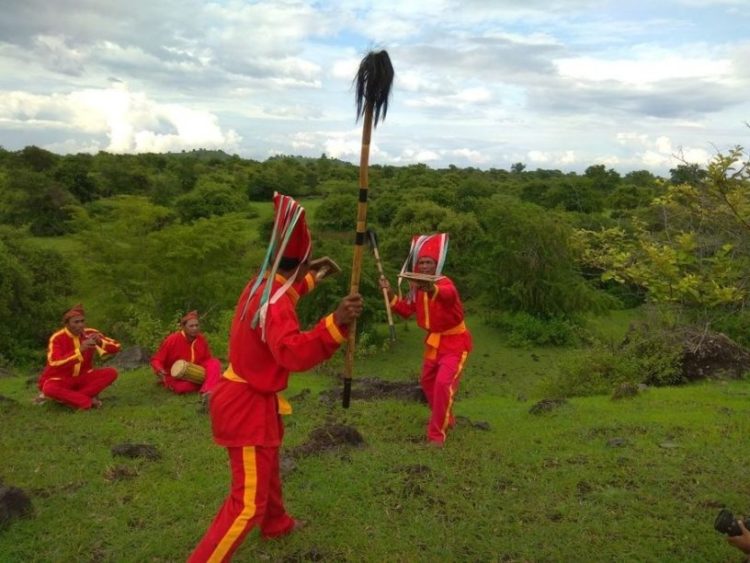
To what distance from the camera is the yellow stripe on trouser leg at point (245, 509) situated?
3.94 meters

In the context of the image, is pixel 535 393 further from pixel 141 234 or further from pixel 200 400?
pixel 141 234

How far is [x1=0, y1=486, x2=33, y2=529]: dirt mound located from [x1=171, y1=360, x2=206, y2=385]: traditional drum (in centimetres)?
443

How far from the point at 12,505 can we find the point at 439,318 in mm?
4512

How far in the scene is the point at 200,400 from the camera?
9.68 meters

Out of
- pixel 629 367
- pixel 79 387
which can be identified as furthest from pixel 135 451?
pixel 629 367

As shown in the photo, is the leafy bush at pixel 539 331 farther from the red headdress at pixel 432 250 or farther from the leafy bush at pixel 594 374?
the red headdress at pixel 432 250

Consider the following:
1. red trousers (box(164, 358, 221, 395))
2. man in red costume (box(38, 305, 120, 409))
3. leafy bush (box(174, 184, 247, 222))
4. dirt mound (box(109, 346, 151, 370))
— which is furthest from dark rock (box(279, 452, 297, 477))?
leafy bush (box(174, 184, 247, 222))

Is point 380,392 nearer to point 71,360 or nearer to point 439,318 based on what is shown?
point 439,318

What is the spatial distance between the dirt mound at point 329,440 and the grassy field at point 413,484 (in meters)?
0.13

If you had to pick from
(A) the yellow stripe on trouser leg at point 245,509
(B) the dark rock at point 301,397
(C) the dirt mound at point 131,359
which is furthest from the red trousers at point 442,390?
(C) the dirt mound at point 131,359

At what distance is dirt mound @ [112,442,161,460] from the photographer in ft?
22.4

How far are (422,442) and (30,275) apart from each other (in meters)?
23.4

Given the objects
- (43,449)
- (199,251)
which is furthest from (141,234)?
(43,449)

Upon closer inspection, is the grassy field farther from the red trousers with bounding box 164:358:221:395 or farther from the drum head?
the red trousers with bounding box 164:358:221:395
